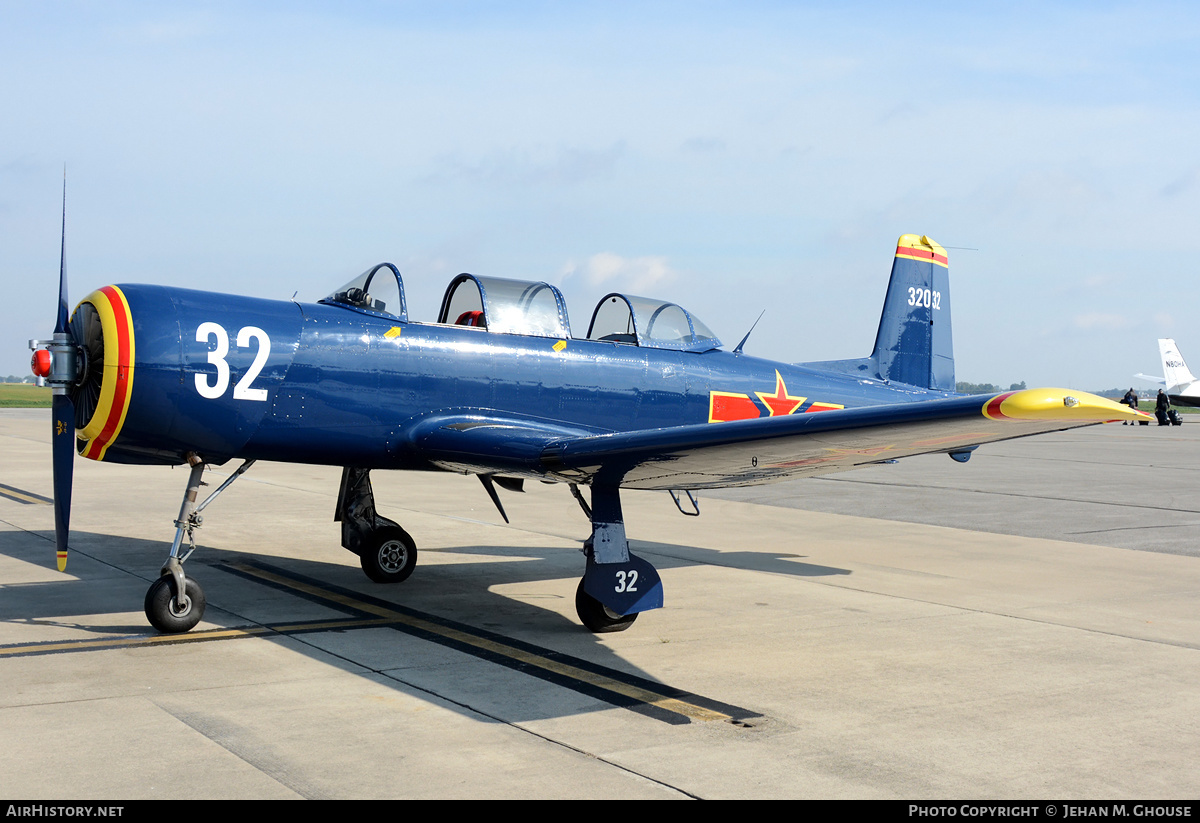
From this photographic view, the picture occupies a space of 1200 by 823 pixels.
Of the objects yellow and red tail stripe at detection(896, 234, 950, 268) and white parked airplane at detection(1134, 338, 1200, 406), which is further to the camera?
white parked airplane at detection(1134, 338, 1200, 406)

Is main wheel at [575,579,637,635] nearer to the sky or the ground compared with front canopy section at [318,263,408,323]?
nearer to the ground

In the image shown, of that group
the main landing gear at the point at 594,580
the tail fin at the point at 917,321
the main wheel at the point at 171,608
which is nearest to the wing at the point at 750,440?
the main landing gear at the point at 594,580

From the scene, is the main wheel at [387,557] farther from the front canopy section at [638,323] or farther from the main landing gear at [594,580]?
the front canopy section at [638,323]

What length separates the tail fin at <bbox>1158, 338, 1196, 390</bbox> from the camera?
59.1 m

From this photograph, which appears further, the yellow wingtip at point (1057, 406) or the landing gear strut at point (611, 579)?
the landing gear strut at point (611, 579)

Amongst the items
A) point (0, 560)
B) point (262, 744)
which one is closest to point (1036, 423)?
point (262, 744)

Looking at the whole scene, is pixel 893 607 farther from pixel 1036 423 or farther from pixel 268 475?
pixel 268 475

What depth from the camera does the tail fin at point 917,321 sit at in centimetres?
1130

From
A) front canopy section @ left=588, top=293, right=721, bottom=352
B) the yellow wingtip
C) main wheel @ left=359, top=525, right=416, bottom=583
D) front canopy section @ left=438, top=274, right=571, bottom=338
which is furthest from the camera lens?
main wheel @ left=359, top=525, right=416, bottom=583

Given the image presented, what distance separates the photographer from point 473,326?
784 cm

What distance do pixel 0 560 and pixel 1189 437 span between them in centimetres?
3820

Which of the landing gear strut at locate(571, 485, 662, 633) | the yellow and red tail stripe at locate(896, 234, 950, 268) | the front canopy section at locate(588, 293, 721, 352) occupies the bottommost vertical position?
the landing gear strut at locate(571, 485, 662, 633)

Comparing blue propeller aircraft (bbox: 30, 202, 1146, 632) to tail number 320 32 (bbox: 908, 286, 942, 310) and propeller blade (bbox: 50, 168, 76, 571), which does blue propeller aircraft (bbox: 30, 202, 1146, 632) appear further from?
tail number 320 32 (bbox: 908, 286, 942, 310)

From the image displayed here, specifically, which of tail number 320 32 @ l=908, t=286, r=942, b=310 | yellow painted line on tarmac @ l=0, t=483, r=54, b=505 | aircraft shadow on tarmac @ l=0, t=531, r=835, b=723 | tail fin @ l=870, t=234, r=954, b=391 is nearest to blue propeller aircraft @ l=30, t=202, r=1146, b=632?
aircraft shadow on tarmac @ l=0, t=531, r=835, b=723
